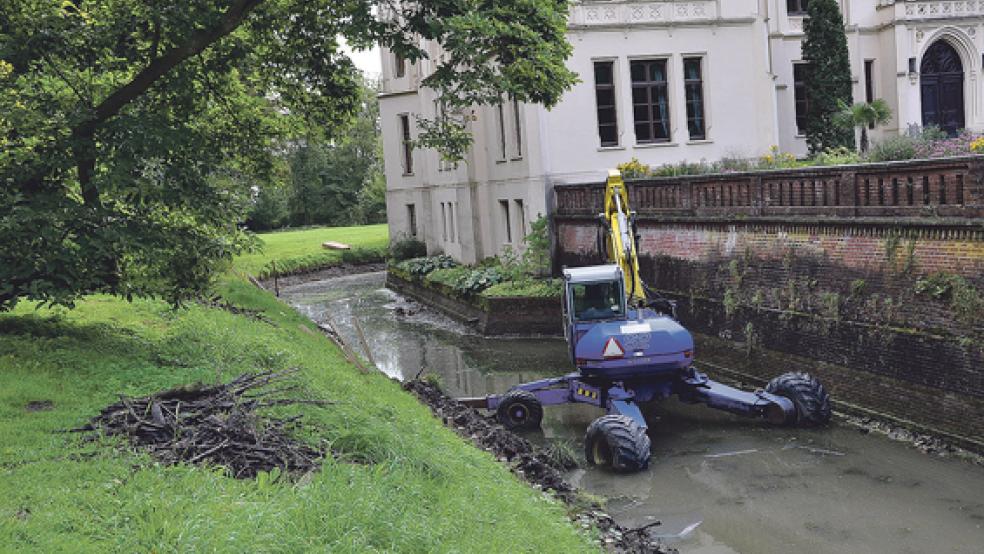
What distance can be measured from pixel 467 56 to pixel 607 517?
5.47 metres

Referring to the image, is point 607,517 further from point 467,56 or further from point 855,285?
point 855,285

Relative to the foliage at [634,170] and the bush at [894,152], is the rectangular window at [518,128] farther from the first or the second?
the bush at [894,152]

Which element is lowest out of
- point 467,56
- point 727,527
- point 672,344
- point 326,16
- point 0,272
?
point 727,527

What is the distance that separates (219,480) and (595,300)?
9.32 metres

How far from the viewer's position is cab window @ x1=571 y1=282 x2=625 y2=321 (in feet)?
52.9

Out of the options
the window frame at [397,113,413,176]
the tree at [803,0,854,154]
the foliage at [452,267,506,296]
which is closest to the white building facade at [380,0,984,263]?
the tree at [803,0,854,154]

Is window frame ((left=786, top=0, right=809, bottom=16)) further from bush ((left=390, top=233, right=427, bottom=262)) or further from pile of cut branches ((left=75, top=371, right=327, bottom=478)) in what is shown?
pile of cut branches ((left=75, top=371, right=327, bottom=478))

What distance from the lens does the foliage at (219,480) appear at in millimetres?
6766

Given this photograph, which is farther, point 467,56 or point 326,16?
point 326,16

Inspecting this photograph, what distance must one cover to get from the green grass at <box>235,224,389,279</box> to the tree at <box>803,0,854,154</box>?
24.1m

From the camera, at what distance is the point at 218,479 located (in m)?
7.85

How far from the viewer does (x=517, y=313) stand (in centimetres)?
2741

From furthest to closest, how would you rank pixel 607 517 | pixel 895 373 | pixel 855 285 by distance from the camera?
pixel 855 285 < pixel 895 373 < pixel 607 517

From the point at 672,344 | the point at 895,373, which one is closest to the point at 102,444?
the point at 672,344
